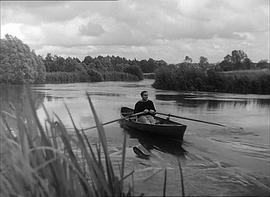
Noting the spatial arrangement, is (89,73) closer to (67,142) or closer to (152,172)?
(152,172)

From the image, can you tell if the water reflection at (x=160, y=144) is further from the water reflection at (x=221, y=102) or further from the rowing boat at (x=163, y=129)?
the water reflection at (x=221, y=102)

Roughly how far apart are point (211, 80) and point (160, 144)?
33.1 meters

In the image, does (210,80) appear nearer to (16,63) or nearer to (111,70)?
(16,63)

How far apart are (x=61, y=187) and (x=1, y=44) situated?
4828cm

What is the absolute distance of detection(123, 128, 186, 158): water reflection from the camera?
12094mm

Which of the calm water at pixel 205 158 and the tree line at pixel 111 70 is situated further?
the tree line at pixel 111 70

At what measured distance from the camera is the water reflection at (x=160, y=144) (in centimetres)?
1209

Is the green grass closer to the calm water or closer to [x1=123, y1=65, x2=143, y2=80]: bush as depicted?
the calm water

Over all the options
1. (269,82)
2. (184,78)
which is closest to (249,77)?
(269,82)

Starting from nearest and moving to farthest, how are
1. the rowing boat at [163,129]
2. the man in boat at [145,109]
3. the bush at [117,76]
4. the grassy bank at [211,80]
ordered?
the rowing boat at [163,129] → the man in boat at [145,109] → the grassy bank at [211,80] → the bush at [117,76]

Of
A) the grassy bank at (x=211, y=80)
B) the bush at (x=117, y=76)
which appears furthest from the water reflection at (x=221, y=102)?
the bush at (x=117, y=76)

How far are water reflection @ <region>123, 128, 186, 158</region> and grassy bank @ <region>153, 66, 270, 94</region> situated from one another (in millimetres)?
29199

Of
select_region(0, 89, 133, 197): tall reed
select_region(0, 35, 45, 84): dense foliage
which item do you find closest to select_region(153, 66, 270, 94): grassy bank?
select_region(0, 35, 45, 84): dense foliage

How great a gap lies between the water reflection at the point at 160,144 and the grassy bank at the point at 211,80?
29.2 meters
